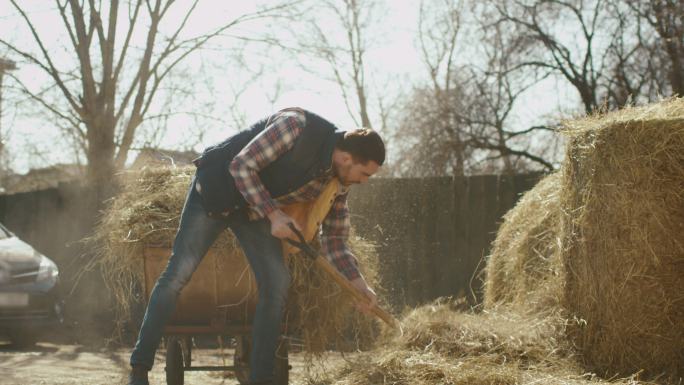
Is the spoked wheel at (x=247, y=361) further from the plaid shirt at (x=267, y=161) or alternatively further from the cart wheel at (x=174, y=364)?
the plaid shirt at (x=267, y=161)

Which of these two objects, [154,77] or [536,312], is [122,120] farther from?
[536,312]

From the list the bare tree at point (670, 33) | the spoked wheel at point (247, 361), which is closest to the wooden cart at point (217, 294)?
the spoked wheel at point (247, 361)

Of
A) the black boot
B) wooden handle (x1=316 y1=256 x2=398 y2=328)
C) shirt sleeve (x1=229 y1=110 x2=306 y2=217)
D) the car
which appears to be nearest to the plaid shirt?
shirt sleeve (x1=229 y1=110 x2=306 y2=217)

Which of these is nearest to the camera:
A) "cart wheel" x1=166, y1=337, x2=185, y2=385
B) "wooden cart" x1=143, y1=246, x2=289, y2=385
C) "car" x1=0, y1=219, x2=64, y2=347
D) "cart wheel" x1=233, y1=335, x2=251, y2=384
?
"cart wheel" x1=166, y1=337, x2=185, y2=385

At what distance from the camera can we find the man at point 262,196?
3752 mm

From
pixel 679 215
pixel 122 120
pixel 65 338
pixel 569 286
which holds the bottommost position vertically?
pixel 65 338

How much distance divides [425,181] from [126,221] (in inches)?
176

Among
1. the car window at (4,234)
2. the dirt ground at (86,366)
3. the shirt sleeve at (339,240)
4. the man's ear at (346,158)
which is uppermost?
the man's ear at (346,158)

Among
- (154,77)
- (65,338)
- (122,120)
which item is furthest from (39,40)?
(65,338)

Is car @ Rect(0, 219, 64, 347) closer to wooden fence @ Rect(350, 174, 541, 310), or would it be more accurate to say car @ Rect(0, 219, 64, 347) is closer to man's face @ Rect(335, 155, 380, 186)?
wooden fence @ Rect(350, 174, 541, 310)

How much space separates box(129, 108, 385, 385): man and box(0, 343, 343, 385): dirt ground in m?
0.83

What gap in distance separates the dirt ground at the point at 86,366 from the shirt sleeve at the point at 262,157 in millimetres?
1236

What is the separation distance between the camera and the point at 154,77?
40.1 ft

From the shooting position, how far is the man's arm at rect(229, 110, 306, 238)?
12.2ft
